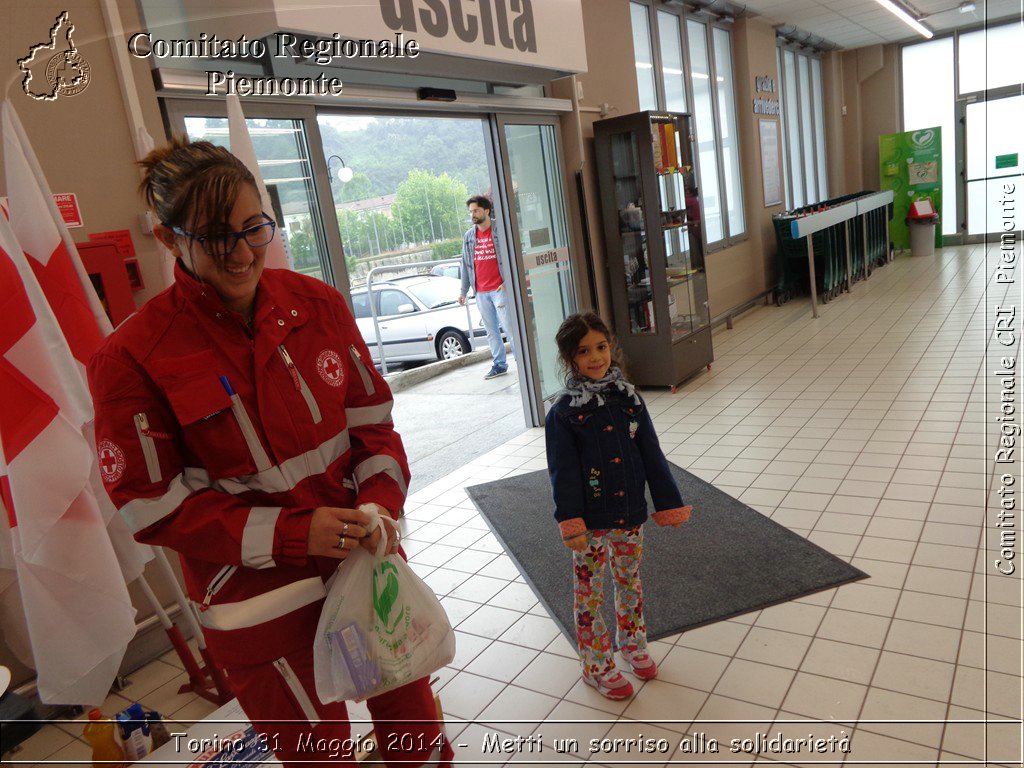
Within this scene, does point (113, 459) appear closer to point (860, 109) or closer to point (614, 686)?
point (614, 686)

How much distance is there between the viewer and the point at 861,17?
9.52 meters

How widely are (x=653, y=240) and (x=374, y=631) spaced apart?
480 centimetres

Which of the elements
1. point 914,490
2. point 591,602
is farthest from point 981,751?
point 914,490

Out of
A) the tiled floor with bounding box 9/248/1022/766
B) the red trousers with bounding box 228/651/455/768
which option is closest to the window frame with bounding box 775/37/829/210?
the tiled floor with bounding box 9/248/1022/766

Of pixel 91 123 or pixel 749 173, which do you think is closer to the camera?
pixel 91 123

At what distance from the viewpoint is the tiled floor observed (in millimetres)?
2072

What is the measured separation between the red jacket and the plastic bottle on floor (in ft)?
4.16

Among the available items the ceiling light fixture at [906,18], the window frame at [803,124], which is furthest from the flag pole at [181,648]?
the window frame at [803,124]

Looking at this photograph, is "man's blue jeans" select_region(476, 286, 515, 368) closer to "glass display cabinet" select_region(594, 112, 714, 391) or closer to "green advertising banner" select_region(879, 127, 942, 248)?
"glass display cabinet" select_region(594, 112, 714, 391)

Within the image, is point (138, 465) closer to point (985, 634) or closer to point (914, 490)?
point (985, 634)

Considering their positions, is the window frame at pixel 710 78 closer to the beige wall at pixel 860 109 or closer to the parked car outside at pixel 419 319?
the parked car outside at pixel 419 319

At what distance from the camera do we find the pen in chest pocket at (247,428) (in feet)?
4.32

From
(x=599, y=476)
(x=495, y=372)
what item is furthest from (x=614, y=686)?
(x=495, y=372)

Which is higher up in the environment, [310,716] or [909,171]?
[909,171]
